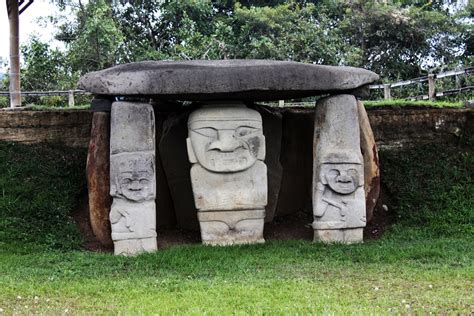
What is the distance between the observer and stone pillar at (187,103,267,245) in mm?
7570

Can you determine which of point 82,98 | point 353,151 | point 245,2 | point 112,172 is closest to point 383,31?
point 245,2

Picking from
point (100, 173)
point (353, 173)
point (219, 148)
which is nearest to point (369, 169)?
point (353, 173)

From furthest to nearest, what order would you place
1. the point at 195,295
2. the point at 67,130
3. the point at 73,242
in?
the point at 67,130
the point at 73,242
the point at 195,295

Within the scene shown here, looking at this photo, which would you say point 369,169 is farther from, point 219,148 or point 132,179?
point 132,179

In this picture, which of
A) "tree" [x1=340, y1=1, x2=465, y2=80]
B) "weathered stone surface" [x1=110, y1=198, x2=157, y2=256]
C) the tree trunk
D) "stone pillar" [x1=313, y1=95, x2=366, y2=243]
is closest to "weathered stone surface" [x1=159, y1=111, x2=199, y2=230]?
"weathered stone surface" [x1=110, y1=198, x2=157, y2=256]

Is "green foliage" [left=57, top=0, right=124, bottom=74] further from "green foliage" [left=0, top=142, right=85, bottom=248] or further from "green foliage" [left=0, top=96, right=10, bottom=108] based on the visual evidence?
"green foliage" [left=0, top=142, right=85, bottom=248]

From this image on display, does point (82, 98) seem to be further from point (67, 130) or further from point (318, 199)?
point (318, 199)

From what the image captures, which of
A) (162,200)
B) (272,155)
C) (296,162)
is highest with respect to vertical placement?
(272,155)

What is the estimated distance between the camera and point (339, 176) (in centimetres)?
764

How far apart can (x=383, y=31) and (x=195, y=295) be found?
16.2 metres

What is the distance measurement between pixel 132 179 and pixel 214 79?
1546mm

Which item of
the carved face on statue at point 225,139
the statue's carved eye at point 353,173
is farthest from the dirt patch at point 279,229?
the carved face on statue at point 225,139

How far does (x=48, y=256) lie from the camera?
691 centimetres

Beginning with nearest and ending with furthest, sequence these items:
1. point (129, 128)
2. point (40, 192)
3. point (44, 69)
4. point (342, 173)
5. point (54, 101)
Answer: point (129, 128) < point (342, 173) < point (40, 192) < point (54, 101) < point (44, 69)
